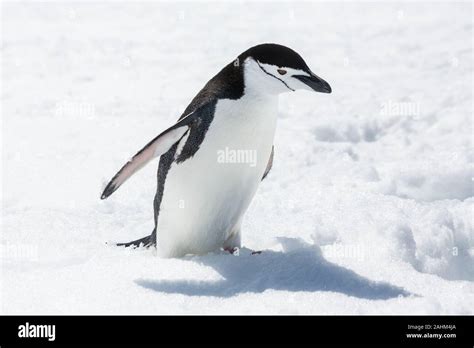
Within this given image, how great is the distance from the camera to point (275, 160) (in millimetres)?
5512

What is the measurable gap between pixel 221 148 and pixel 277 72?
0.39m

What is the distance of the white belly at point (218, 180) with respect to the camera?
3.37m

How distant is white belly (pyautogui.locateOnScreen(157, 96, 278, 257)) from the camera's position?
11.1ft

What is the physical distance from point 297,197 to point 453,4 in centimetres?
633

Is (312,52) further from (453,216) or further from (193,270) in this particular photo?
(193,270)

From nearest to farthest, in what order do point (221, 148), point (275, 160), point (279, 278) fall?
point (279, 278), point (221, 148), point (275, 160)

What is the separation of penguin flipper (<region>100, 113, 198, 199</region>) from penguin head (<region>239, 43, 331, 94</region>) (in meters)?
0.32

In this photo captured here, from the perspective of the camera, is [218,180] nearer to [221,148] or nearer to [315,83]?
[221,148]

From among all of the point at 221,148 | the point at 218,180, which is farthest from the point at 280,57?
the point at 218,180

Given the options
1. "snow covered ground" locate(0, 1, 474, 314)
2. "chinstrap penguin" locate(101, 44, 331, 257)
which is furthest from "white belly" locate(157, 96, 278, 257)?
"snow covered ground" locate(0, 1, 474, 314)

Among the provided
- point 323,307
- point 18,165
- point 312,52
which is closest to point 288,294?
point 323,307
